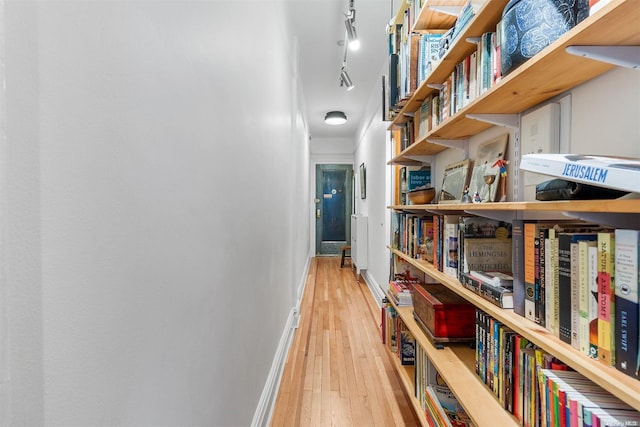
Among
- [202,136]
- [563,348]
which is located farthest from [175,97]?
[563,348]

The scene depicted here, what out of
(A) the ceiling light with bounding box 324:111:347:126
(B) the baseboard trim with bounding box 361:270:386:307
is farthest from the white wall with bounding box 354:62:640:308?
(A) the ceiling light with bounding box 324:111:347:126

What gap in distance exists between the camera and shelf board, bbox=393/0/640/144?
0.63 metres

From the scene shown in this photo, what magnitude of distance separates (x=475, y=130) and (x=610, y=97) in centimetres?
69

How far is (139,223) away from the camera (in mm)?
611

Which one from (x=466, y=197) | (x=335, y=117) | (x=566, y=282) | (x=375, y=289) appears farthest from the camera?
(x=335, y=117)

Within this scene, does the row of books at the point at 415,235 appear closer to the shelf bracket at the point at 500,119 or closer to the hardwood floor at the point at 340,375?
the shelf bracket at the point at 500,119

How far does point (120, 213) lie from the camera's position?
1.82 feet

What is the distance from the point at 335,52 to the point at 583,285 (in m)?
3.31

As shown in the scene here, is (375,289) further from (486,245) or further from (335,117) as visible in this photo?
(486,245)

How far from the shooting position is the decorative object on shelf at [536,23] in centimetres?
84

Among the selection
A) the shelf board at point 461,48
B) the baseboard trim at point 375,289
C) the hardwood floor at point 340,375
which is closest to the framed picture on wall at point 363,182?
the baseboard trim at point 375,289

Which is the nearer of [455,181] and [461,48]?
[461,48]

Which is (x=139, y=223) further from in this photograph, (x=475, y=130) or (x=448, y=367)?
(x=475, y=130)

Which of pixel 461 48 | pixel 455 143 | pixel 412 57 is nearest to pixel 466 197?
pixel 455 143
